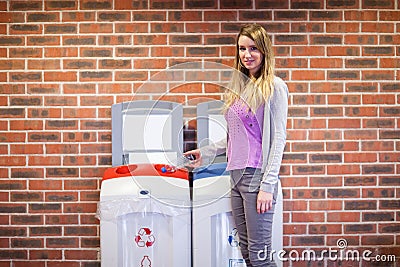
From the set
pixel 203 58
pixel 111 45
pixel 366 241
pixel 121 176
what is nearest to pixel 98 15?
pixel 111 45

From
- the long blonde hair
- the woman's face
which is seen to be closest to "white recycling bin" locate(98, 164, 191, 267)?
the long blonde hair

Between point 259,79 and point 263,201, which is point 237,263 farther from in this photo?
point 259,79

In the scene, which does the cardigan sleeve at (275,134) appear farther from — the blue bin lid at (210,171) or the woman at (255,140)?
the blue bin lid at (210,171)

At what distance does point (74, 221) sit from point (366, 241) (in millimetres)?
1850

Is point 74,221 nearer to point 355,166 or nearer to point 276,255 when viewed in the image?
point 276,255

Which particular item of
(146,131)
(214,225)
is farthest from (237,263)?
(146,131)

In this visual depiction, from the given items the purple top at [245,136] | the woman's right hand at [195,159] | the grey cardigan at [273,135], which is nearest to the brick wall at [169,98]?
the woman's right hand at [195,159]

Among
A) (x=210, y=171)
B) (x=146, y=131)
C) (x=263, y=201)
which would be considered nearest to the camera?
(x=263, y=201)

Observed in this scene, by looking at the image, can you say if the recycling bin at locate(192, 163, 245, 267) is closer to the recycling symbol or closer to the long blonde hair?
the recycling symbol

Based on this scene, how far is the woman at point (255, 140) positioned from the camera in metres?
2.63

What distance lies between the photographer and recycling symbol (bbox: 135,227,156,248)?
2.96m

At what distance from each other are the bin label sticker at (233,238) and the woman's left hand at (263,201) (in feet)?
1.35

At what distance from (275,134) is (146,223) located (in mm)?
872

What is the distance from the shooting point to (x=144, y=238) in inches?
116
